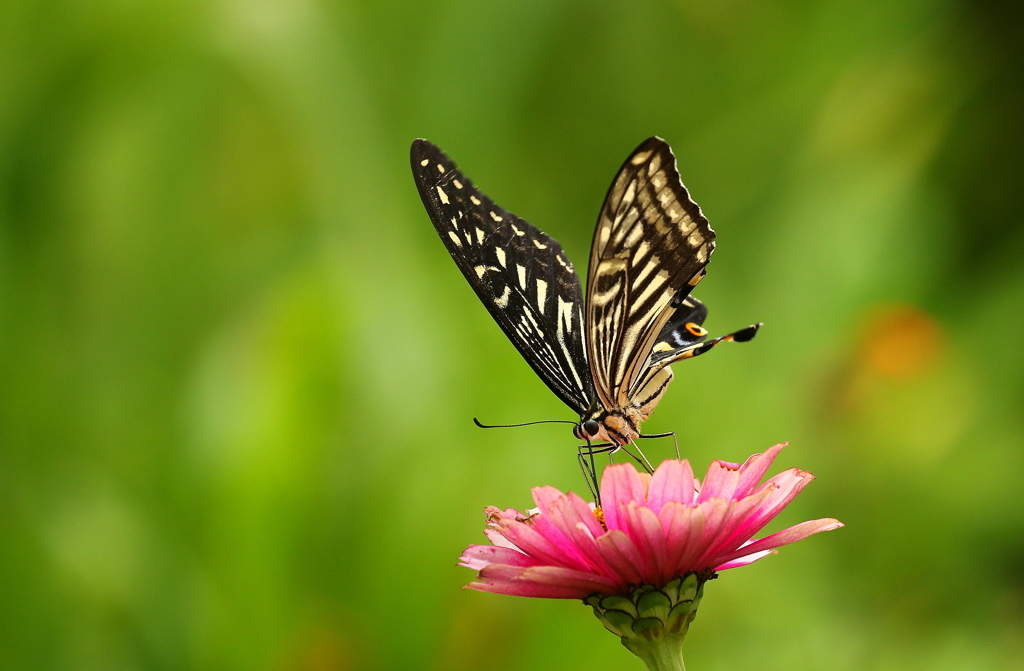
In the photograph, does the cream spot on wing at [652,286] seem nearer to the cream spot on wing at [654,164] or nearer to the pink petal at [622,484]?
the cream spot on wing at [654,164]

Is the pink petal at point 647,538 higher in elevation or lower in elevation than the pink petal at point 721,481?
lower

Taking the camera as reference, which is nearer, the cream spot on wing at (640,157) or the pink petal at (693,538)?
the pink petal at (693,538)

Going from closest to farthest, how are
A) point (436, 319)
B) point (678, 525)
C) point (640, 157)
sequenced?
1. point (678, 525)
2. point (640, 157)
3. point (436, 319)

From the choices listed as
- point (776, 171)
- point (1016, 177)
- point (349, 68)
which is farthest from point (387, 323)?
point (1016, 177)

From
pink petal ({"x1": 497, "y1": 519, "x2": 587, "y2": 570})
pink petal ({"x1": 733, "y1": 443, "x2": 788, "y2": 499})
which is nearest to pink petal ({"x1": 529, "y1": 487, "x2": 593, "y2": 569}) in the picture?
pink petal ({"x1": 497, "y1": 519, "x2": 587, "y2": 570})

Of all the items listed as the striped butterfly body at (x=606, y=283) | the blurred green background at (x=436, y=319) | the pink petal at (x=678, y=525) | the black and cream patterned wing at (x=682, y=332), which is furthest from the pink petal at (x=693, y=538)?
the blurred green background at (x=436, y=319)

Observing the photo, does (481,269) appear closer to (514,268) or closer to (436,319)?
(514,268)

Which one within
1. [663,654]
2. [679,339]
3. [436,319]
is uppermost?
[436,319]

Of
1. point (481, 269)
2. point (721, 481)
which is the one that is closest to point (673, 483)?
point (721, 481)
